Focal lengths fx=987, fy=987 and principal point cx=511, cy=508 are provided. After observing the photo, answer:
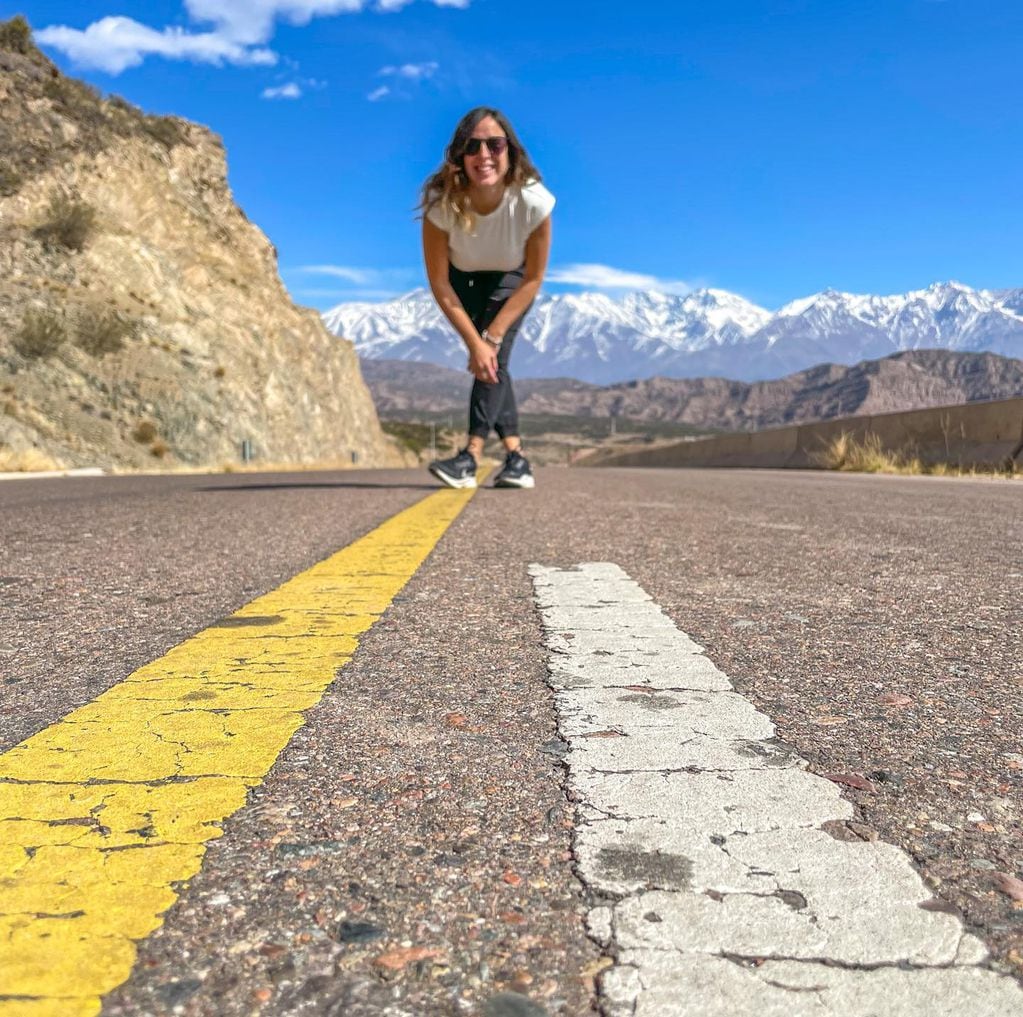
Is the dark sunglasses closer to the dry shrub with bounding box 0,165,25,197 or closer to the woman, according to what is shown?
the woman

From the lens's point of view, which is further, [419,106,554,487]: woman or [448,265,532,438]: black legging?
[448,265,532,438]: black legging

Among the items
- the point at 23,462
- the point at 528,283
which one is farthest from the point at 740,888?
the point at 23,462

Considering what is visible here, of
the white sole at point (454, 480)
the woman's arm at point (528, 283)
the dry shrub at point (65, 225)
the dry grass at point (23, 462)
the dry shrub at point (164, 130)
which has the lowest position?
the dry grass at point (23, 462)

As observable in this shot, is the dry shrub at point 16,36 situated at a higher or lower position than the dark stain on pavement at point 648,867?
higher

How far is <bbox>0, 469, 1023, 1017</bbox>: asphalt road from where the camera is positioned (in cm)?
85

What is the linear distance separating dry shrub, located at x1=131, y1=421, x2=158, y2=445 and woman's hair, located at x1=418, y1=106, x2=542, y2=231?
1947 centimetres

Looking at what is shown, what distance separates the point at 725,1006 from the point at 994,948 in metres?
0.28

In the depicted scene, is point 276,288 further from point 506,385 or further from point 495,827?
point 495,827

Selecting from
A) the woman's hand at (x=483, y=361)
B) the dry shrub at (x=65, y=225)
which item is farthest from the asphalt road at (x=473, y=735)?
the dry shrub at (x=65, y=225)

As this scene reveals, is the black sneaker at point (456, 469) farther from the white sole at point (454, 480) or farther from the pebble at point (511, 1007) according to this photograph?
the pebble at point (511, 1007)

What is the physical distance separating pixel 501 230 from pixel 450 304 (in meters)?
0.61

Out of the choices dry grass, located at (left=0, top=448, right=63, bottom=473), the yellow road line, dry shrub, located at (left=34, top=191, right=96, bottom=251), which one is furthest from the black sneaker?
dry shrub, located at (left=34, top=191, right=96, bottom=251)

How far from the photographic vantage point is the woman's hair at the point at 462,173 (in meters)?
5.70

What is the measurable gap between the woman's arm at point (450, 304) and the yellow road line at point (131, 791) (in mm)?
4295
